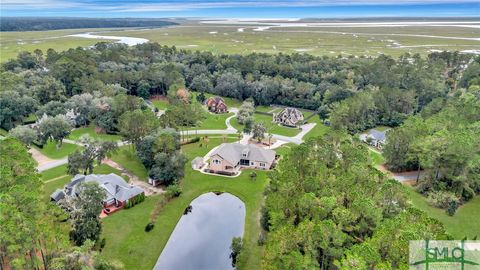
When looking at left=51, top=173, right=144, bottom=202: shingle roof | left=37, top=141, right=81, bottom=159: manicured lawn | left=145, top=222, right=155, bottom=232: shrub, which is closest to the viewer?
left=145, top=222, right=155, bottom=232: shrub

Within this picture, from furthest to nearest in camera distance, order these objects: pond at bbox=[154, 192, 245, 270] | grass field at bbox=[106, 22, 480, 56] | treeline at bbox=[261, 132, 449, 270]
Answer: grass field at bbox=[106, 22, 480, 56] < pond at bbox=[154, 192, 245, 270] < treeline at bbox=[261, 132, 449, 270]

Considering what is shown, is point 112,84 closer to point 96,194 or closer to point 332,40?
point 96,194

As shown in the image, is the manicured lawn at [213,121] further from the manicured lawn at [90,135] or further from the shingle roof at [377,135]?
the shingle roof at [377,135]

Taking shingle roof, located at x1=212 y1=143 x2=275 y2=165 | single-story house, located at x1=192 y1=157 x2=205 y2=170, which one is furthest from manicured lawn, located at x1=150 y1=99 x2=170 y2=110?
shingle roof, located at x1=212 y1=143 x2=275 y2=165

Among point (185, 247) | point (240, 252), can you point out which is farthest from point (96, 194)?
point (240, 252)

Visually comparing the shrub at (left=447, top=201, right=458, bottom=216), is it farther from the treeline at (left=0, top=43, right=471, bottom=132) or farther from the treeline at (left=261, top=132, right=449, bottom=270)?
the treeline at (left=0, top=43, right=471, bottom=132)

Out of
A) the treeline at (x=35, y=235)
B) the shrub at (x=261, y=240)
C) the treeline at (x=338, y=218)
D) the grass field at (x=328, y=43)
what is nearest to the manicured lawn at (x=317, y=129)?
the treeline at (x=338, y=218)
